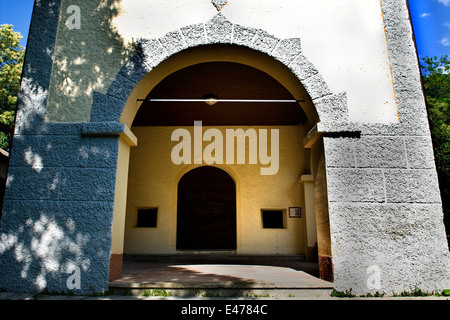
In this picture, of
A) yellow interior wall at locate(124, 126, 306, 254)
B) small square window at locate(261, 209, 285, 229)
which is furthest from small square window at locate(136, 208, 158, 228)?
small square window at locate(261, 209, 285, 229)

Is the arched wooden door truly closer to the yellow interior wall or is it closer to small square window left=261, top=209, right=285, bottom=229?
the yellow interior wall


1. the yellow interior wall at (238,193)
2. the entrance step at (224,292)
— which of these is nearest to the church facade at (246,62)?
the entrance step at (224,292)

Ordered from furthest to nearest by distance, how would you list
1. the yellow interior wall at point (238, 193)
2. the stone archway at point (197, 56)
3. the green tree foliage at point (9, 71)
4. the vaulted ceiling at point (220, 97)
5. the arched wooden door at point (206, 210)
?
the green tree foliage at point (9, 71), the arched wooden door at point (206, 210), the yellow interior wall at point (238, 193), the vaulted ceiling at point (220, 97), the stone archway at point (197, 56)

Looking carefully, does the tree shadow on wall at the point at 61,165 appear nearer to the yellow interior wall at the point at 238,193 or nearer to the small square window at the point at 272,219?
the yellow interior wall at the point at 238,193

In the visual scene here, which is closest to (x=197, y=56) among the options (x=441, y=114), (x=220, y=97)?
(x=220, y=97)

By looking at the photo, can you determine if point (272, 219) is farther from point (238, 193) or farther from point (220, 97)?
point (220, 97)

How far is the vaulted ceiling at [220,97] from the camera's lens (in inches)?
231

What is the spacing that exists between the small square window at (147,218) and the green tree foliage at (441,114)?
605 centimetres

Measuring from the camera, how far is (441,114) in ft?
31.1

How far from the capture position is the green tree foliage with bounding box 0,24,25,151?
16.4 metres

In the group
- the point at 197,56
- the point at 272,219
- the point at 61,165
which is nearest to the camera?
the point at 61,165

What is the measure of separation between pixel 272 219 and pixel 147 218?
3.18 metres

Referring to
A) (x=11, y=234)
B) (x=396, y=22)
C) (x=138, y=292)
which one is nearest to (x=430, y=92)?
(x=396, y=22)

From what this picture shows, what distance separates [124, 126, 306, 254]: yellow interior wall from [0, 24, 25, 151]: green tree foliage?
451 inches
